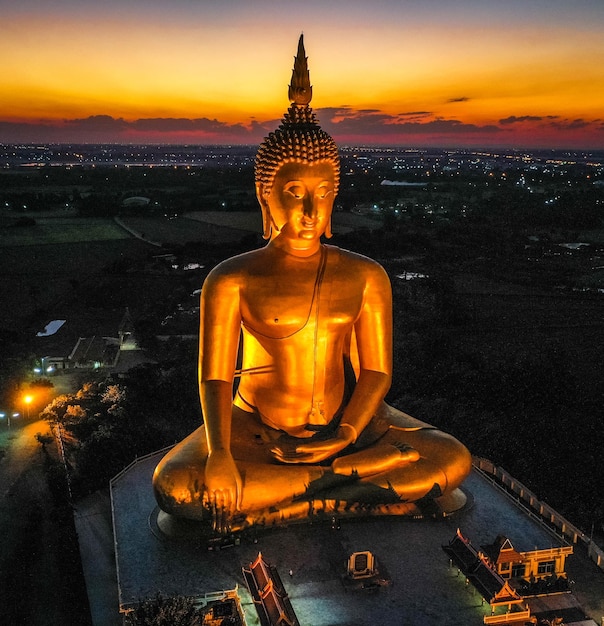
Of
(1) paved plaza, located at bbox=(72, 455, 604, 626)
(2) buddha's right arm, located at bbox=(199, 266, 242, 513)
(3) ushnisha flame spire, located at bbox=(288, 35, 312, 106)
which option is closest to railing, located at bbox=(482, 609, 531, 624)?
(1) paved plaza, located at bbox=(72, 455, 604, 626)

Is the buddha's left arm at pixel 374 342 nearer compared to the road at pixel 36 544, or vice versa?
the road at pixel 36 544

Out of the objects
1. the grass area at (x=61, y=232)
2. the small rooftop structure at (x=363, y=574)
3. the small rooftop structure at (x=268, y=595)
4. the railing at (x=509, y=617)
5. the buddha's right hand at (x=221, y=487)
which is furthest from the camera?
the grass area at (x=61, y=232)

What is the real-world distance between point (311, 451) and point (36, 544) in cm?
405

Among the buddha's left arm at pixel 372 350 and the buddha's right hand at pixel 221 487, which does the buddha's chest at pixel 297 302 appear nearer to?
the buddha's left arm at pixel 372 350

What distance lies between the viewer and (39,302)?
24125 mm

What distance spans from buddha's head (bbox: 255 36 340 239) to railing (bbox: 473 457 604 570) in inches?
168

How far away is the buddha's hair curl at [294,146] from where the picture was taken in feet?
23.4

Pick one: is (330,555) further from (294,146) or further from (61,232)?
(61,232)

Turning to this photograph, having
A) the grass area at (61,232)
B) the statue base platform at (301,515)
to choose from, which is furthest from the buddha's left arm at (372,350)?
the grass area at (61,232)

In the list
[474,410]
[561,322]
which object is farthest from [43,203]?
[474,410]

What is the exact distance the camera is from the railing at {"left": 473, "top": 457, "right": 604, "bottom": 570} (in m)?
7.65

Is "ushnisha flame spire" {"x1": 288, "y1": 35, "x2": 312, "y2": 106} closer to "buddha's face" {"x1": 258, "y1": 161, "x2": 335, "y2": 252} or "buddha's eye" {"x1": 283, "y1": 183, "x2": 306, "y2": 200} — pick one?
"buddha's face" {"x1": 258, "y1": 161, "x2": 335, "y2": 252}

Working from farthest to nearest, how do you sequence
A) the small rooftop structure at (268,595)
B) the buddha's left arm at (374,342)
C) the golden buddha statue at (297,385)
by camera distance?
the buddha's left arm at (374,342)
the golden buddha statue at (297,385)
the small rooftop structure at (268,595)

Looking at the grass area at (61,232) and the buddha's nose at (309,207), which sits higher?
the buddha's nose at (309,207)
